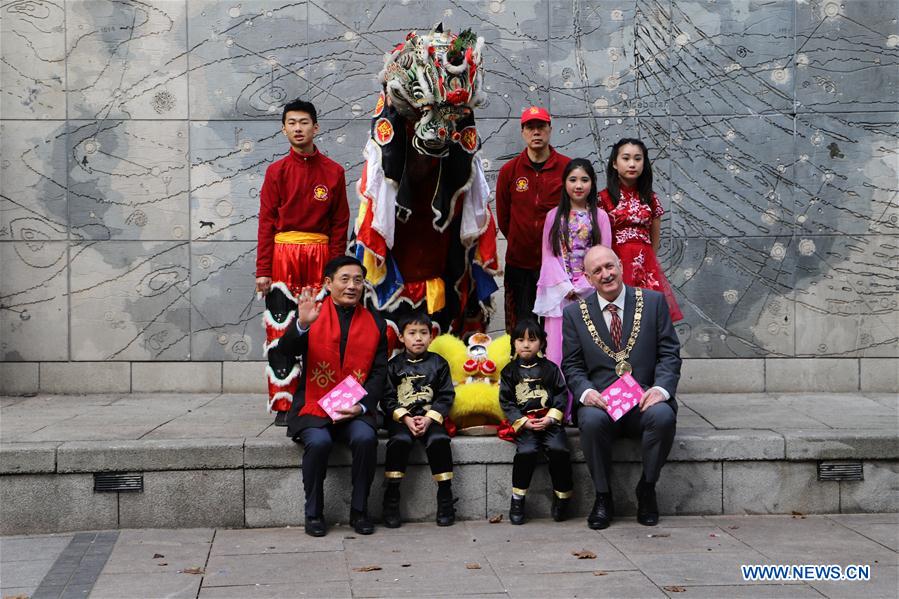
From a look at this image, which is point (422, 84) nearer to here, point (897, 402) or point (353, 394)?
point (353, 394)

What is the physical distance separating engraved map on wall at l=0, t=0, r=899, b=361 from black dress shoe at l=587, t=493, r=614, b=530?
253 centimetres

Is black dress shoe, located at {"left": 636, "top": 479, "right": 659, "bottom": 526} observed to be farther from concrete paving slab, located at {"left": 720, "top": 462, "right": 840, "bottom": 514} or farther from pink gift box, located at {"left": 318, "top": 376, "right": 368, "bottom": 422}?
pink gift box, located at {"left": 318, "top": 376, "right": 368, "bottom": 422}

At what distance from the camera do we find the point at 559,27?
24.7ft

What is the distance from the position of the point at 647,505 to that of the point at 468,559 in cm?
110

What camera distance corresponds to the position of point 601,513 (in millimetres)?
5195

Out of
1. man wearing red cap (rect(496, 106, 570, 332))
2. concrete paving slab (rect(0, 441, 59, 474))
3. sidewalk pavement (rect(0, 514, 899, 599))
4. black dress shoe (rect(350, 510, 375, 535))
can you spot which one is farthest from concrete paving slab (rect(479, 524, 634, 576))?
concrete paving slab (rect(0, 441, 59, 474))

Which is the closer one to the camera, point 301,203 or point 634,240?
point 301,203

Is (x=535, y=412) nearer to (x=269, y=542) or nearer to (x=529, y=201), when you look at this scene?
(x=529, y=201)

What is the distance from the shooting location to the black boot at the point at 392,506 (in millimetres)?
5309

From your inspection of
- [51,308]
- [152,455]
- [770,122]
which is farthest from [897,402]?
[51,308]

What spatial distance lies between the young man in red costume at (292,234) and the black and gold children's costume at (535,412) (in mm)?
1287

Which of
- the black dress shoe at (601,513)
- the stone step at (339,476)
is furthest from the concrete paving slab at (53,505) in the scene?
the black dress shoe at (601,513)

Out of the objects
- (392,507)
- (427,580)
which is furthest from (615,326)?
(427,580)

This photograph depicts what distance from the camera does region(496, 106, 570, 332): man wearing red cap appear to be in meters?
6.07
